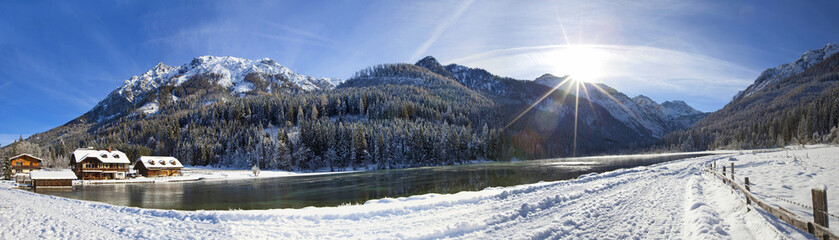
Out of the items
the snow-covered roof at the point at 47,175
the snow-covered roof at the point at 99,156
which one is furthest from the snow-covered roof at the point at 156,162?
the snow-covered roof at the point at 47,175

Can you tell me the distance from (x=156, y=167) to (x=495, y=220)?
92641 millimetres

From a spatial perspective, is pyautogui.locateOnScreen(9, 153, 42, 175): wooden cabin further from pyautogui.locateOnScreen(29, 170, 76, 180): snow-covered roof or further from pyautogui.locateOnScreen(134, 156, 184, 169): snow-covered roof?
pyautogui.locateOnScreen(29, 170, 76, 180): snow-covered roof

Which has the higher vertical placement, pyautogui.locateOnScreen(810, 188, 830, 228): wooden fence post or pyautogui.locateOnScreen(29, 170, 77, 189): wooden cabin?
pyautogui.locateOnScreen(810, 188, 830, 228): wooden fence post

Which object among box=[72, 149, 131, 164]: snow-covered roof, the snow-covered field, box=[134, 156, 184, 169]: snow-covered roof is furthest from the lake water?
box=[134, 156, 184, 169]: snow-covered roof

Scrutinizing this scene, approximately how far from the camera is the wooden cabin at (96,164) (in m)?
71.8

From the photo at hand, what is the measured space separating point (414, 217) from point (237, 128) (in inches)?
5113

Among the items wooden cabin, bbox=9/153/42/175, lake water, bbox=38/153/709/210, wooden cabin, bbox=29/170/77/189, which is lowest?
lake water, bbox=38/153/709/210

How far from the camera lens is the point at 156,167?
79562 millimetres

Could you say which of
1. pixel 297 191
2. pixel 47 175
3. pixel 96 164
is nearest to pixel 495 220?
pixel 297 191

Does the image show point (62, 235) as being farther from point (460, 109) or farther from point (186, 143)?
point (460, 109)

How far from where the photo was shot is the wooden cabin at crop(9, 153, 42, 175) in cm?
7169

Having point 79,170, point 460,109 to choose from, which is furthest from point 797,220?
point 460,109

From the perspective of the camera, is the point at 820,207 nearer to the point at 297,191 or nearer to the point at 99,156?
the point at 297,191

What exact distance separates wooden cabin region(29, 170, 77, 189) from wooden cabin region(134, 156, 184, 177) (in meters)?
27.3
